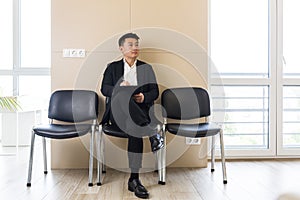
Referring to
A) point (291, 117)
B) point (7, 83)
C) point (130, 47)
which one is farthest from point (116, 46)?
point (7, 83)

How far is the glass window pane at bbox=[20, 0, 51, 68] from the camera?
16.4 ft

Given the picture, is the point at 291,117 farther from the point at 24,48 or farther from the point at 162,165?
the point at 24,48

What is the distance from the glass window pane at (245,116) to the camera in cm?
388

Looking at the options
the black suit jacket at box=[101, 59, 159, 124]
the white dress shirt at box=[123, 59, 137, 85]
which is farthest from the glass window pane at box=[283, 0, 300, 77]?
the white dress shirt at box=[123, 59, 137, 85]

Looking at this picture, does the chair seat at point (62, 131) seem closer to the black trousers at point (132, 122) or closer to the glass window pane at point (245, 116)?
the black trousers at point (132, 122)

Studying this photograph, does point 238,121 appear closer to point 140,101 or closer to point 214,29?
point 214,29

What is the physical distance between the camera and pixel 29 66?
16.4ft

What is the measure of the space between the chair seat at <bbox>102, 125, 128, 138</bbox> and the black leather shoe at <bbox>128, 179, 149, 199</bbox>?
41 centimetres

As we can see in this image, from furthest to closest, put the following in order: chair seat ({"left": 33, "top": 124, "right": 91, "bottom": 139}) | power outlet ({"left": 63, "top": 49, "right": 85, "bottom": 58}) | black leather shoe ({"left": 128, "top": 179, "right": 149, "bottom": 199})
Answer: power outlet ({"left": 63, "top": 49, "right": 85, "bottom": 58}) < chair seat ({"left": 33, "top": 124, "right": 91, "bottom": 139}) < black leather shoe ({"left": 128, "top": 179, "right": 149, "bottom": 199})

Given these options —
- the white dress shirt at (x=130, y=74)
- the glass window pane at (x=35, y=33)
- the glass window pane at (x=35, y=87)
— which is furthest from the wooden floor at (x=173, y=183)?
the glass window pane at (x=35, y=33)

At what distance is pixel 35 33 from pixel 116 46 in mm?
2224

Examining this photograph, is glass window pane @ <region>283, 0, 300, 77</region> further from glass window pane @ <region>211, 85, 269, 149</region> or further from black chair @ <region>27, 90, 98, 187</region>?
black chair @ <region>27, 90, 98, 187</region>

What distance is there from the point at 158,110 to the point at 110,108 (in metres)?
0.58

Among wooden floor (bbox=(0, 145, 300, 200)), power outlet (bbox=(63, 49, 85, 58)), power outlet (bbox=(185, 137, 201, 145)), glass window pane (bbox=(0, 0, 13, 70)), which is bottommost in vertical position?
wooden floor (bbox=(0, 145, 300, 200))
